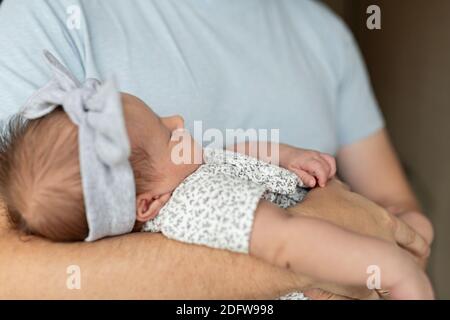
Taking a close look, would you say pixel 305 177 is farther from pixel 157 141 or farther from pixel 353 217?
pixel 157 141

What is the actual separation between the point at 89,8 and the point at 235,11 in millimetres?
298

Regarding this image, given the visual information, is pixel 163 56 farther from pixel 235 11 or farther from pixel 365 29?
pixel 365 29

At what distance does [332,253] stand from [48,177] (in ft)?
1.24

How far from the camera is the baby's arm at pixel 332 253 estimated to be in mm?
775

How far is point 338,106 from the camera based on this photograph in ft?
4.39

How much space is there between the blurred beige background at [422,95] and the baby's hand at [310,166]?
1.05m

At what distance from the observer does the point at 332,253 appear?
2.54 ft
